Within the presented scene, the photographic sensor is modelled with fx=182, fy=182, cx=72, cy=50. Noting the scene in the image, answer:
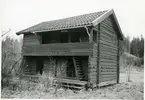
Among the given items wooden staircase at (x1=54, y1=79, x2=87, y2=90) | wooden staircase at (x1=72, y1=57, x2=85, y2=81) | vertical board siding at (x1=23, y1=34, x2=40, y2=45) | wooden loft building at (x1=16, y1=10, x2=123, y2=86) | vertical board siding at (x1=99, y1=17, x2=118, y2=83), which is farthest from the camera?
vertical board siding at (x1=23, y1=34, x2=40, y2=45)

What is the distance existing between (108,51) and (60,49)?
4.15m

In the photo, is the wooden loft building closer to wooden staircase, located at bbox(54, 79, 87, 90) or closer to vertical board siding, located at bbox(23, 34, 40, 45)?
vertical board siding, located at bbox(23, 34, 40, 45)

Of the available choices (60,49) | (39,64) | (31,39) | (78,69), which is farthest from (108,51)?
(31,39)

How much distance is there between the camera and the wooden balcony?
12.4 metres

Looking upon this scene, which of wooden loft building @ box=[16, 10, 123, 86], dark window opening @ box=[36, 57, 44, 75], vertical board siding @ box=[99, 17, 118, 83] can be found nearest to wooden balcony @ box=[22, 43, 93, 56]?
wooden loft building @ box=[16, 10, 123, 86]

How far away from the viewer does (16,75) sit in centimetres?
1095

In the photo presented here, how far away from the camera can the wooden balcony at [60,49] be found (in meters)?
12.4

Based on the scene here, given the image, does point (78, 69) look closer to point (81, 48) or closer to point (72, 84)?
point (72, 84)

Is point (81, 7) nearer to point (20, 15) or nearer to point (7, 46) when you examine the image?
point (20, 15)

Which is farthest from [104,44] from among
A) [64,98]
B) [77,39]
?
[64,98]

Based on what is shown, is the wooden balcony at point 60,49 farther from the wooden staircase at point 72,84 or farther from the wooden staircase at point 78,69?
the wooden staircase at point 72,84

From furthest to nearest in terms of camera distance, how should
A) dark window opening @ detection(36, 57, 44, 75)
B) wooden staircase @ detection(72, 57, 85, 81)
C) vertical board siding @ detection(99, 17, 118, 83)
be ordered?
dark window opening @ detection(36, 57, 44, 75) < vertical board siding @ detection(99, 17, 118, 83) < wooden staircase @ detection(72, 57, 85, 81)

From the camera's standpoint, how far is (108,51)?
1512 cm

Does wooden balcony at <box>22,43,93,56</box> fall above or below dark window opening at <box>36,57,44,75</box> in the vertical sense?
above
